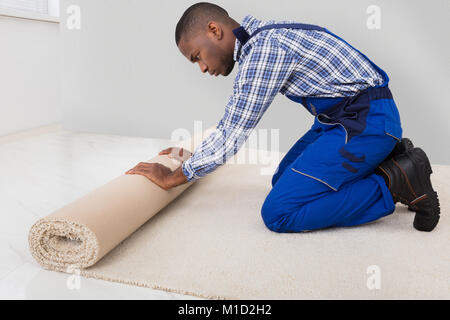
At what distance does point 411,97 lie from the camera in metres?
3.08

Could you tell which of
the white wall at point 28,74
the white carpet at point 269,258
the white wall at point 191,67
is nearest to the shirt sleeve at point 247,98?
the white carpet at point 269,258

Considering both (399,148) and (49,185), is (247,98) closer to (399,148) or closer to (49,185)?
(399,148)

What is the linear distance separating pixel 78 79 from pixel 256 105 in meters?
2.56

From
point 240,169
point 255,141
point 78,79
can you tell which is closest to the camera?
point 240,169

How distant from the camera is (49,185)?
90.4 inches

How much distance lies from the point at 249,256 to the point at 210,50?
758mm

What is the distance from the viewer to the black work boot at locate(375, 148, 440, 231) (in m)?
1.69

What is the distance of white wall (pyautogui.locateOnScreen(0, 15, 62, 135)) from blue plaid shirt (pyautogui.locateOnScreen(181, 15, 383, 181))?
7.56ft

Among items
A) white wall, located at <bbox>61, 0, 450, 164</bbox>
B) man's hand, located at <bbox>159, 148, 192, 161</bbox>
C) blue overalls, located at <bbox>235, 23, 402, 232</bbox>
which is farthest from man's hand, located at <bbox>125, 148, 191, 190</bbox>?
white wall, located at <bbox>61, 0, 450, 164</bbox>

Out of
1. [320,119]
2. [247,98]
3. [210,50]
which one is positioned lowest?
[320,119]

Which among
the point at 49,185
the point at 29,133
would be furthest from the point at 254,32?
the point at 29,133

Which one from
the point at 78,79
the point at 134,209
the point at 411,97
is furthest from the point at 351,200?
the point at 78,79
